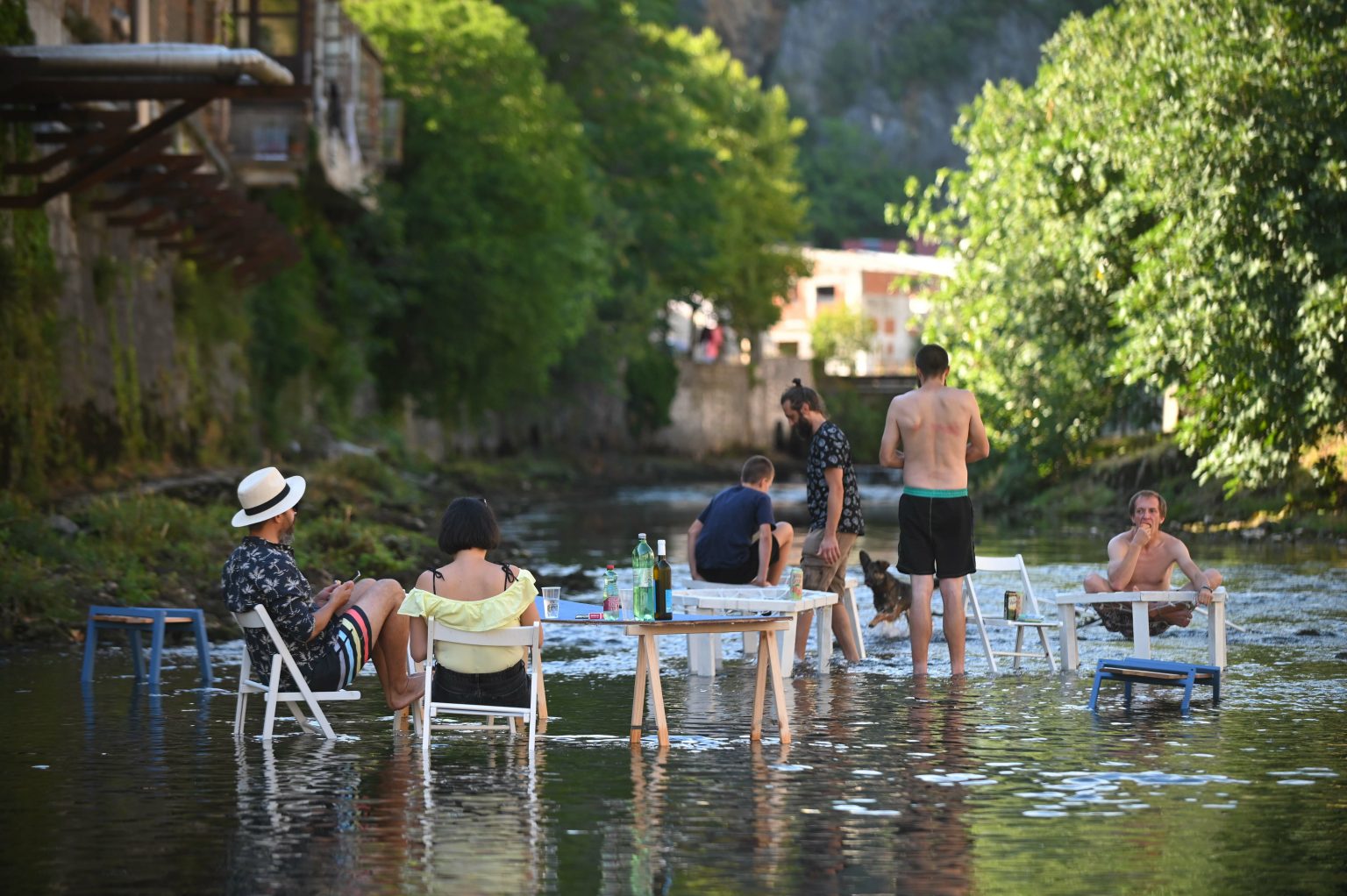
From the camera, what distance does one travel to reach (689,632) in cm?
1028

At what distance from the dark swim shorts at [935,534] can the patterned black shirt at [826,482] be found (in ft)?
1.52

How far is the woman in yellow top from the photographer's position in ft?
32.7

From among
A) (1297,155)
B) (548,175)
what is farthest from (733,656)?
(548,175)

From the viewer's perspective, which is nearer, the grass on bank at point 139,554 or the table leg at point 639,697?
the table leg at point 639,697

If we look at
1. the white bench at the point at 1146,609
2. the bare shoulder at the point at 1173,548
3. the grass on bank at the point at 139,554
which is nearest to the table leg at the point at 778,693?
the white bench at the point at 1146,609

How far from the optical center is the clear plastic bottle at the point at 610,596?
10.5 metres

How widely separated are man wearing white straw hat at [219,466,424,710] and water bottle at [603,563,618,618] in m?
0.99

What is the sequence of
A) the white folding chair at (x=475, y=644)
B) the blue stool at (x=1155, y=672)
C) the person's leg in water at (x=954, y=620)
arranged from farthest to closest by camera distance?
the person's leg in water at (x=954, y=620)
the blue stool at (x=1155, y=672)
the white folding chair at (x=475, y=644)

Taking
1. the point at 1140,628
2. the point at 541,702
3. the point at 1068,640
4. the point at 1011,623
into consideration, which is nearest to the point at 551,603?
the point at 541,702

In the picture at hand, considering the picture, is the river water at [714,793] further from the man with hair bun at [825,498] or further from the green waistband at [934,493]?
the green waistband at [934,493]

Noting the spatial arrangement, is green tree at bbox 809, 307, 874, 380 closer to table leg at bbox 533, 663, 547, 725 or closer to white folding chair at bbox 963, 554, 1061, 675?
white folding chair at bbox 963, 554, 1061, 675

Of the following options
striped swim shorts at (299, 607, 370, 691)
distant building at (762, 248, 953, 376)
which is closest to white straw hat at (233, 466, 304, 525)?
striped swim shorts at (299, 607, 370, 691)

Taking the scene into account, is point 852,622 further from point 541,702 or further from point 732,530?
point 541,702

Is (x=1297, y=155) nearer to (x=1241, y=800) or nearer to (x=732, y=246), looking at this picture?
(x=1241, y=800)
